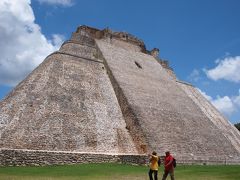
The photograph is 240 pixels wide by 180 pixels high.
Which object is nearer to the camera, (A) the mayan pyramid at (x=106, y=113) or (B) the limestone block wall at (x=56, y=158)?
(B) the limestone block wall at (x=56, y=158)

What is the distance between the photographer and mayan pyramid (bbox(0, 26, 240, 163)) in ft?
55.4

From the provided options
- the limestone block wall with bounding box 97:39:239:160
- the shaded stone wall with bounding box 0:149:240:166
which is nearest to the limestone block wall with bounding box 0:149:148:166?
the shaded stone wall with bounding box 0:149:240:166

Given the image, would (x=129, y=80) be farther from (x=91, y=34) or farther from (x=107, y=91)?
(x=91, y=34)

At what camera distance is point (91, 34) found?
30.3m

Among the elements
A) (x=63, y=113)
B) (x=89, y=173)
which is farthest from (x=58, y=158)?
(x=63, y=113)

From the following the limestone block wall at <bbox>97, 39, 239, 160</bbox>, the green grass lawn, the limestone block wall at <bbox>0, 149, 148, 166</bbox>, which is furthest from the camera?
the limestone block wall at <bbox>97, 39, 239, 160</bbox>

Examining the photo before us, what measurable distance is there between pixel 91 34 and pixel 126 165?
1675 centimetres

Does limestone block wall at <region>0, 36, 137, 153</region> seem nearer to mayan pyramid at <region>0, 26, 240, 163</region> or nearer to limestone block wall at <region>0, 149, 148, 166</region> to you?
mayan pyramid at <region>0, 26, 240, 163</region>

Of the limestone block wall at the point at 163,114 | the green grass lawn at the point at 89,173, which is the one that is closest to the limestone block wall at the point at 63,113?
the limestone block wall at the point at 163,114

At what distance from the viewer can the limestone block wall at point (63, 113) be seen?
16344 mm

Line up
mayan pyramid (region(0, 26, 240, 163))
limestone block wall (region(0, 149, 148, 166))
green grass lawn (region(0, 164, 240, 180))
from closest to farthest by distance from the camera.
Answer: green grass lawn (region(0, 164, 240, 180)) < limestone block wall (region(0, 149, 148, 166)) < mayan pyramid (region(0, 26, 240, 163))

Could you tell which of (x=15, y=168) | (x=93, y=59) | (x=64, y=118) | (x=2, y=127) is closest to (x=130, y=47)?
(x=93, y=59)

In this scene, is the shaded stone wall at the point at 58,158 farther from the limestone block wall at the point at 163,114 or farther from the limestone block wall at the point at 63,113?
the limestone block wall at the point at 163,114

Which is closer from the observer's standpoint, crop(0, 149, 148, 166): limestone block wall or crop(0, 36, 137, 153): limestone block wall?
crop(0, 149, 148, 166): limestone block wall
